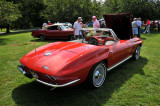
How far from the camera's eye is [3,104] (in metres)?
2.49

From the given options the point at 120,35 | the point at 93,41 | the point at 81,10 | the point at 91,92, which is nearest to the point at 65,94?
the point at 91,92

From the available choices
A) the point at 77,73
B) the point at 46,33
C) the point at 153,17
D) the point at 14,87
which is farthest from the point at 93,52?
the point at 153,17

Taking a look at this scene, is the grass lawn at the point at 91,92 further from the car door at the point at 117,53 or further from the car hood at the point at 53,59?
the car hood at the point at 53,59

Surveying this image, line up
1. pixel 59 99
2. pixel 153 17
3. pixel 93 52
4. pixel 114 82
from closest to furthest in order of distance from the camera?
1. pixel 59 99
2. pixel 93 52
3. pixel 114 82
4. pixel 153 17

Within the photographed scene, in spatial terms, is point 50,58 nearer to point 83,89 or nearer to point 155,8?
point 83,89

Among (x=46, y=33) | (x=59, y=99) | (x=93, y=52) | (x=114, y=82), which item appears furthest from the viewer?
(x=46, y=33)

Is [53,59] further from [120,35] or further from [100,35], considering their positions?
[120,35]

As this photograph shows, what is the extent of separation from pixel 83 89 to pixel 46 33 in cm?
816

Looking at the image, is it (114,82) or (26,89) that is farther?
(114,82)

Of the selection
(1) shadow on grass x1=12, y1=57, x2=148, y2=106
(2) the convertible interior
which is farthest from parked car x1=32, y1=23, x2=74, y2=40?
(1) shadow on grass x1=12, y1=57, x2=148, y2=106

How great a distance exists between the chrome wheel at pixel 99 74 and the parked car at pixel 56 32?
22.3 ft

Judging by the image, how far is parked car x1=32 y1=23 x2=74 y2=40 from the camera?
9.66m

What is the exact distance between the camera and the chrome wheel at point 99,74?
2.90 m

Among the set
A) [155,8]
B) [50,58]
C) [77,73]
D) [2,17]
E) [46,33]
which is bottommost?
[77,73]
